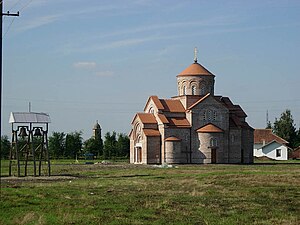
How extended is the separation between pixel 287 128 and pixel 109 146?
3310 cm

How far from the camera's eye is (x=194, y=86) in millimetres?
70688

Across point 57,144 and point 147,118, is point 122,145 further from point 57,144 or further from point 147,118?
point 147,118

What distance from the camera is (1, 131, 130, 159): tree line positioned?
84.7m

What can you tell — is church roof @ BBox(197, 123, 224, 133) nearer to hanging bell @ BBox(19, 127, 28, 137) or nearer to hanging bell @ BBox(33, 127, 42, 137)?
hanging bell @ BBox(33, 127, 42, 137)

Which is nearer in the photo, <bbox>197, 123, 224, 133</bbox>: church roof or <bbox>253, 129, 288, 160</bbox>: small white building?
<bbox>197, 123, 224, 133</bbox>: church roof

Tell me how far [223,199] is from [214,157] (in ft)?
145

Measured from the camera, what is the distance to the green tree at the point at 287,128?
348ft

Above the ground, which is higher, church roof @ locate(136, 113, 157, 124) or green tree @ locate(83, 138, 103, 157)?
church roof @ locate(136, 113, 157, 124)

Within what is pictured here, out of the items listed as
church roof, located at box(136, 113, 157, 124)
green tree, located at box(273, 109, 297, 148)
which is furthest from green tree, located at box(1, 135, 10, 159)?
green tree, located at box(273, 109, 297, 148)

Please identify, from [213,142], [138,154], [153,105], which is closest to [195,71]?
[153,105]

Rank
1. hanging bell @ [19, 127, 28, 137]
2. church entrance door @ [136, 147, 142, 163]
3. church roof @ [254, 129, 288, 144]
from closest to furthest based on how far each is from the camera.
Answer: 1. hanging bell @ [19, 127, 28, 137]
2. church entrance door @ [136, 147, 142, 163]
3. church roof @ [254, 129, 288, 144]

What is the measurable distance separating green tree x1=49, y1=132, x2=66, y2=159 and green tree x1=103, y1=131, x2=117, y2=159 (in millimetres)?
7646

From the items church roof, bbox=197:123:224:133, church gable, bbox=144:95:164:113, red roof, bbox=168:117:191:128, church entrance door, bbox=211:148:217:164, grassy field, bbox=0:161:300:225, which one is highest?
church gable, bbox=144:95:164:113

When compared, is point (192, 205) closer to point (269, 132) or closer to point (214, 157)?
point (214, 157)
